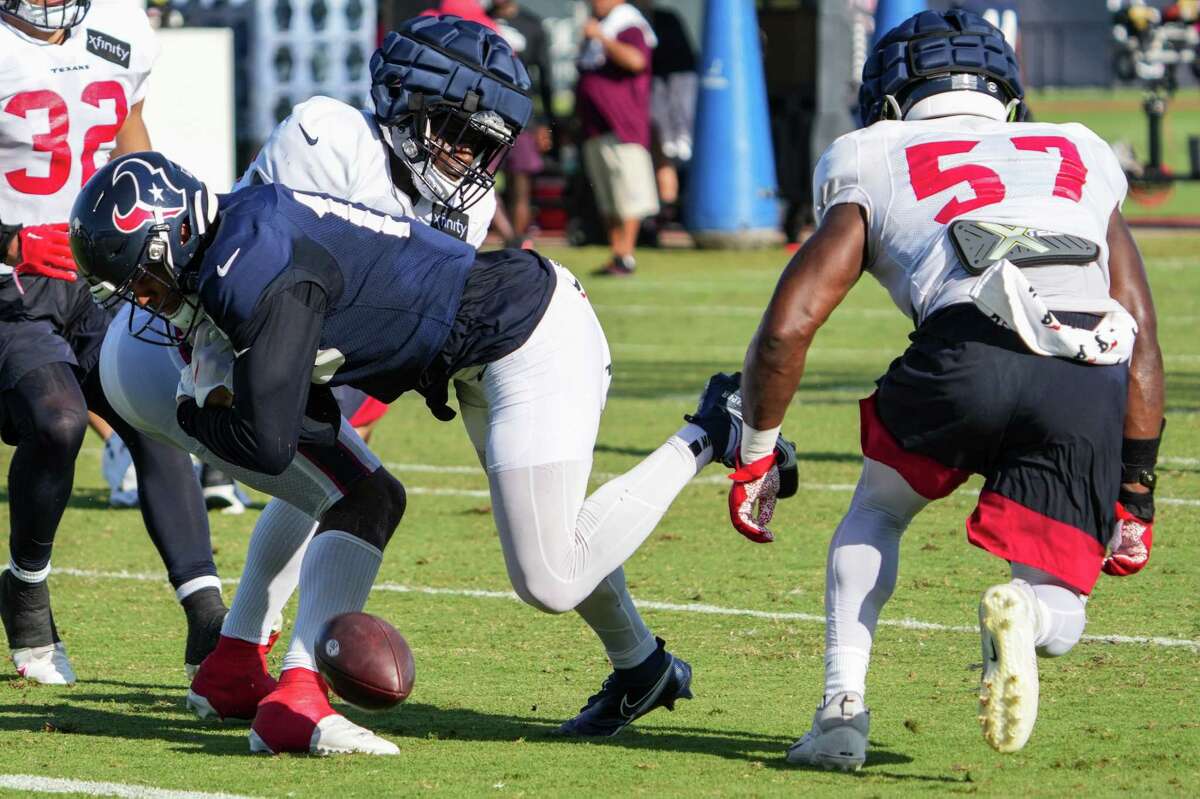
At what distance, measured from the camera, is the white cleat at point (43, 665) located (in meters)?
5.32

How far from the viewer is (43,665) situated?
5.33m

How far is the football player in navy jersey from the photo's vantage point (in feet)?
13.4

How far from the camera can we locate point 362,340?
4.25m

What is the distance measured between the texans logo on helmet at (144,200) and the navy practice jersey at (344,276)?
0.34 feet

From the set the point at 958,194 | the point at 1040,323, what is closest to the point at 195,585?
the point at 958,194

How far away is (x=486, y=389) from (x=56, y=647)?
1.63 m

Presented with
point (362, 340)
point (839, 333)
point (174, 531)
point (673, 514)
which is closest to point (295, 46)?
point (839, 333)

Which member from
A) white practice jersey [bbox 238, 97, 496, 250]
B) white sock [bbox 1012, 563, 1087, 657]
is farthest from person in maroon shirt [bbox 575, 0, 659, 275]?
white sock [bbox 1012, 563, 1087, 657]

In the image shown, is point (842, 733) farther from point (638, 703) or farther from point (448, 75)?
point (448, 75)

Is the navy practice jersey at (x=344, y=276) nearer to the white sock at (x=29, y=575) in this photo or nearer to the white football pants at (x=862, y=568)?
the white football pants at (x=862, y=568)

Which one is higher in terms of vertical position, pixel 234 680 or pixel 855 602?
pixel 855 602

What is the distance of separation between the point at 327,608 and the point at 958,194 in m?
1.64

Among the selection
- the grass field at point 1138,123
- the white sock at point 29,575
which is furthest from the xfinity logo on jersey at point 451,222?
the grass field at point 1138,123

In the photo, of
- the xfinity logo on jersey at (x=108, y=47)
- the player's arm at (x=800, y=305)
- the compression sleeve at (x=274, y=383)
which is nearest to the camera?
the compression sleeve at (x=274, y=383)
